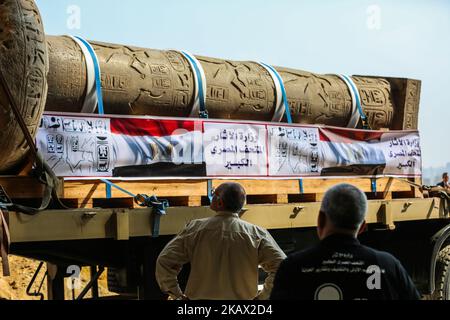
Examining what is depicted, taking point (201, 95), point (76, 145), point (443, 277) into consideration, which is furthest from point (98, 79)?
point (443, 277)

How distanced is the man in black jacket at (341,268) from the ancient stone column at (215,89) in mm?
4199

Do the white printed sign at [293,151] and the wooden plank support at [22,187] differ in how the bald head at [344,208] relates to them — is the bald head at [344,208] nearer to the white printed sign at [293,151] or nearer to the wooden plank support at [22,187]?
the wooden plank support at [22,187]

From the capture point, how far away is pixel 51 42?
7.44 m

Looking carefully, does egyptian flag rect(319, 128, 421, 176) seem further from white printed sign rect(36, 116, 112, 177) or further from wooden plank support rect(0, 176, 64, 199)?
wooden plank support rect(0, 176, 64, 199)

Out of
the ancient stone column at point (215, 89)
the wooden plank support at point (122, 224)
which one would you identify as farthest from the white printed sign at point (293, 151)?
the wooden plank support at point (122, 224)

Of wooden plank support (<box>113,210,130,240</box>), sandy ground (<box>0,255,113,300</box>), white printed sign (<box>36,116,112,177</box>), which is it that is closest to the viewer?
wooden plank support (<box>113,210,130,240</box>)

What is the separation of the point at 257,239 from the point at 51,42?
9.97 ft

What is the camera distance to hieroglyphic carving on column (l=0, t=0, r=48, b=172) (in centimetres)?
626

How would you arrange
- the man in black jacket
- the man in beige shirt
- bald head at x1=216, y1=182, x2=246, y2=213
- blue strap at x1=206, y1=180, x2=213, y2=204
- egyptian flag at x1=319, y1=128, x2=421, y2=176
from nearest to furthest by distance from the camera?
the man in black jacket < the man in beige shirt < bald head at x1=216, y1=182, x2=246, y2=213 < blue strap at x1=206, y1=180, x2=213, y2=204 < egyptian flag at x1=319, y1=128, x2=421, y2=176

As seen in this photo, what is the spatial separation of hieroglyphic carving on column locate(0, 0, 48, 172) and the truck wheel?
5335 mm

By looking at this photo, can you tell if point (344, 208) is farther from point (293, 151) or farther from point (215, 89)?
point (293, 151)

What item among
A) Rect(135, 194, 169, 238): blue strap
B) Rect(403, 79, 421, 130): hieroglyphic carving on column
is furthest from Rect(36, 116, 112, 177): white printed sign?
Rect(403, 79, 421, 130): hieroglyphic carving on column

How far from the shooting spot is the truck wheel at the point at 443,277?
9.95m
